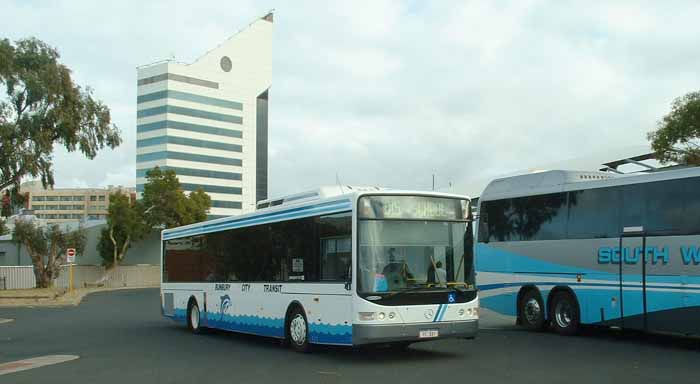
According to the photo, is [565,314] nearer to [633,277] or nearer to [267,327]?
[633,277]

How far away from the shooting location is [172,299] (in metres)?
22.2

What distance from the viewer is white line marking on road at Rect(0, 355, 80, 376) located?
13.9 meters

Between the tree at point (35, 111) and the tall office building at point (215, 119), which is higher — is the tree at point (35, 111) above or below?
below

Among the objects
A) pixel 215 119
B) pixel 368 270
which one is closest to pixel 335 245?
pixel 368 270

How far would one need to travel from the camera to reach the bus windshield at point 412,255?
13.2 m

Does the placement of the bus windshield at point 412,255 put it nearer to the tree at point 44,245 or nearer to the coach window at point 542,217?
the coach window at point 542,217

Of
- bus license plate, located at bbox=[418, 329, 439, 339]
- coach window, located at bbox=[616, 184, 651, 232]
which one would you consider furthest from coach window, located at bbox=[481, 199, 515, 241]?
bus license plate, located at bbox=[418, 329, 439, 339]

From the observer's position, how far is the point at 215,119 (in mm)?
165375

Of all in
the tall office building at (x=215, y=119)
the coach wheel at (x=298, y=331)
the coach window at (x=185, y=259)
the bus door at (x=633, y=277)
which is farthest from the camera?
the tall office building at (x=215, y=119)

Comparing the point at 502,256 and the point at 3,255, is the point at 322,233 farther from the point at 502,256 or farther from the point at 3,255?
the point at 3,255

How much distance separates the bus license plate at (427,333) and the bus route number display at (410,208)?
1.89 meters

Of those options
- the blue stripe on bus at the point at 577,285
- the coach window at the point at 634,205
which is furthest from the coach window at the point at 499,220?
the coach window at the point at 634,205

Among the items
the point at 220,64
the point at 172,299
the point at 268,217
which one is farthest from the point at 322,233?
the point at 220,64

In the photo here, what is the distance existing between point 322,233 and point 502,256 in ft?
22.8
